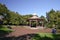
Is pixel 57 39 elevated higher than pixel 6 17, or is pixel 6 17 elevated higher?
pixel 6 17

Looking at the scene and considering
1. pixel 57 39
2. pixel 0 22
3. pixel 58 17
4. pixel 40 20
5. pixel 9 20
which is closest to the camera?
pixel 57 39

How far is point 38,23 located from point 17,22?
269 inches

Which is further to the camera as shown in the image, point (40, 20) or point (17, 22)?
point (17, 22)

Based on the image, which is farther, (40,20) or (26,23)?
(26,23)

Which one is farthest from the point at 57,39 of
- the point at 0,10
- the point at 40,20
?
the point at 40,20

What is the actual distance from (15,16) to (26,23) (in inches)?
171

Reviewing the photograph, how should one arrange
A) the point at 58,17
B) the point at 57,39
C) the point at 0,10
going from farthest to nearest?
the point at 0,10, the point at 58,17, the point at 57,39

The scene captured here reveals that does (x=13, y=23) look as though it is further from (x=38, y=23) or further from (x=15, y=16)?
(x=38, y=23)

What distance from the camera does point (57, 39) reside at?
657 inches

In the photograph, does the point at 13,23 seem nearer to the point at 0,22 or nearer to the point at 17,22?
the point at 17,22

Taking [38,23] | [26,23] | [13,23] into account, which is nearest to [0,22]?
[13,23]

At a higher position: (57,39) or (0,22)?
(0,22)

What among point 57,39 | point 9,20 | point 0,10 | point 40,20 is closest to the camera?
point 57,39

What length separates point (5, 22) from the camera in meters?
45.8
